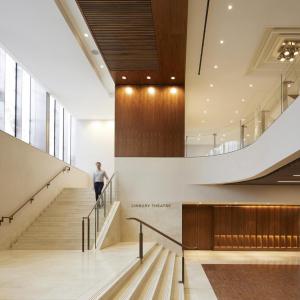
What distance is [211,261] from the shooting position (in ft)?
48.9

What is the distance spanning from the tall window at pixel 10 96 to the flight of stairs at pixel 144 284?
6.56 meters

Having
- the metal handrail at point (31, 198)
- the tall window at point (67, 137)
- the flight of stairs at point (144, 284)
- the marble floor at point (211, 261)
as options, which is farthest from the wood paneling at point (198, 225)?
the flight of stairs at point (144, 284)

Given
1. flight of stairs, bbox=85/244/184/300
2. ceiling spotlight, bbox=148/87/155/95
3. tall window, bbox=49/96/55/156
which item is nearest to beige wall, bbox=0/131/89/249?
tall window, bbox=49/96/55/156

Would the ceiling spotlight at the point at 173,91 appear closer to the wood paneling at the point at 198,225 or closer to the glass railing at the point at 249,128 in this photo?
the glass railing at the point at 249,128

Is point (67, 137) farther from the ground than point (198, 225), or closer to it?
farther from the ground

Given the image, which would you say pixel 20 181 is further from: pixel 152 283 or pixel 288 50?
pixel 288 50

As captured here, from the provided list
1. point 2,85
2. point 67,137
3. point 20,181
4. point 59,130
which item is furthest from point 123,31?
point 67,137

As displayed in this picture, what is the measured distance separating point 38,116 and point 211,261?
9.24m

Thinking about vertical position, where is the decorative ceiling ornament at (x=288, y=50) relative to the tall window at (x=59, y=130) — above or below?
above

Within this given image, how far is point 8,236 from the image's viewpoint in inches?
416

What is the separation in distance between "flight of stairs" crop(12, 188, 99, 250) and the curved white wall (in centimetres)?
384

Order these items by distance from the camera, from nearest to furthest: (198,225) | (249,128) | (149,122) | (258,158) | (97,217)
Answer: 1. (258,158)
2. (249,128)
3. (97,217)
4. (149,122)
5. (198,225)

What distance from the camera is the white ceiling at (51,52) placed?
10.0m

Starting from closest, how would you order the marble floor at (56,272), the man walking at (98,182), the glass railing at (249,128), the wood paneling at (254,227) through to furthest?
the marble floor at (56,272), the glass railing at (249,128), the man walking at (98,182), the wood paneling at (254,227)
